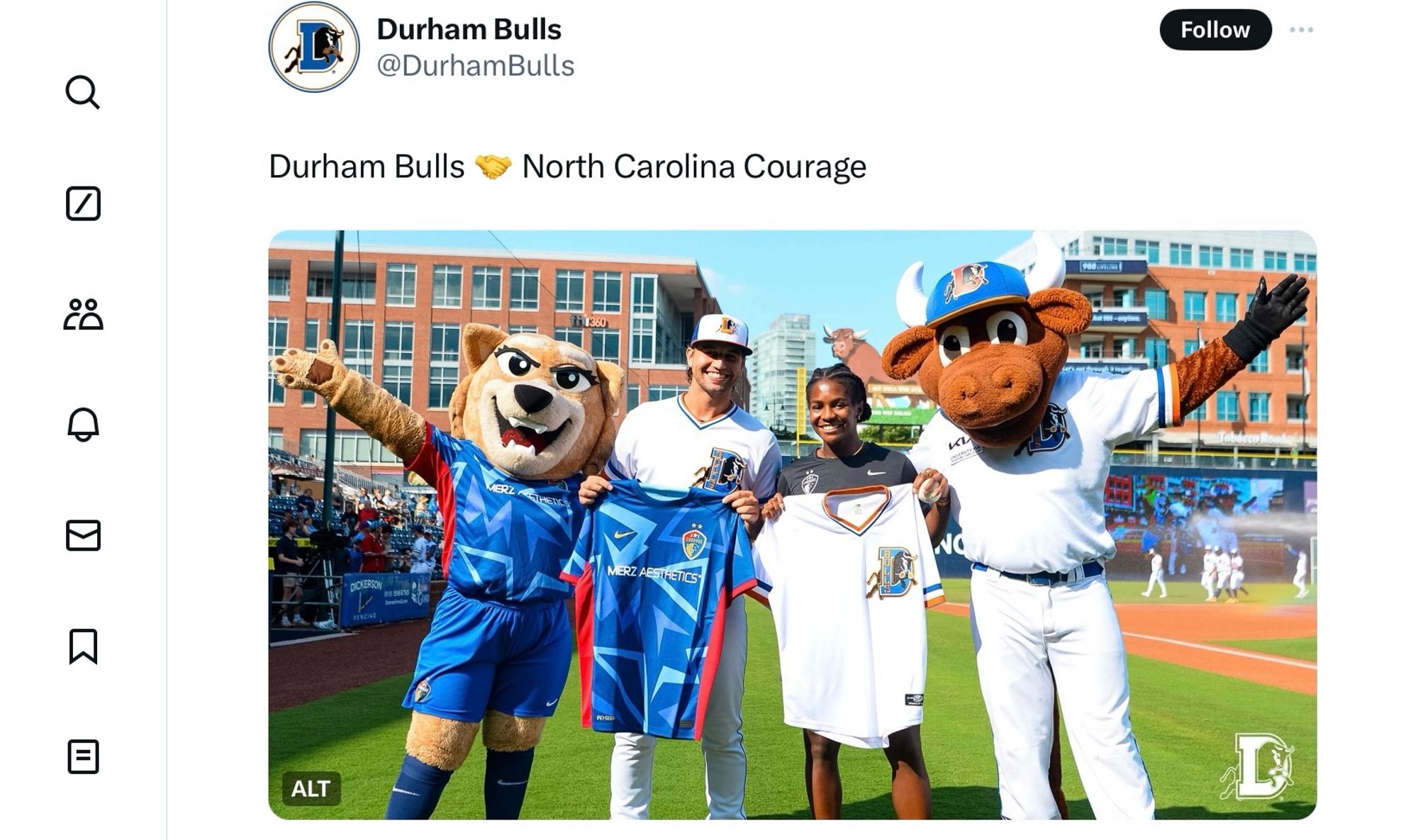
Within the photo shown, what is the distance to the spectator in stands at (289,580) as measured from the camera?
9336 mm

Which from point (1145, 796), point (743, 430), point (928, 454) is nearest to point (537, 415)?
point (743, 430)

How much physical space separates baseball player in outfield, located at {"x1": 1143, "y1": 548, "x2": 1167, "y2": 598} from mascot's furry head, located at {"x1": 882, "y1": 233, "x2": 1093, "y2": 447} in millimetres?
18708

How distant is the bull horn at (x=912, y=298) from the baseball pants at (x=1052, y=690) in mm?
1008

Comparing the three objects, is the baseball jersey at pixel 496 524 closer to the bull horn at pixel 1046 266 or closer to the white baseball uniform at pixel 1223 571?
the bull horn at pixel 1046 266

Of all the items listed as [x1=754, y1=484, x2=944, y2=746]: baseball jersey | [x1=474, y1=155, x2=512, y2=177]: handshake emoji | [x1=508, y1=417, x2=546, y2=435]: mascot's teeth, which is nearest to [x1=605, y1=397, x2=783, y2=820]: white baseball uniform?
[x1=754, y1=484, x2=944, y2=746]: baseball jersey

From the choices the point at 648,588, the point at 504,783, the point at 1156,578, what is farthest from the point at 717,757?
the point at 1156,578

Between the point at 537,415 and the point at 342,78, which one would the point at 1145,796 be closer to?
the point at 537,415

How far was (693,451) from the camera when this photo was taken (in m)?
3.83

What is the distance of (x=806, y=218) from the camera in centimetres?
366

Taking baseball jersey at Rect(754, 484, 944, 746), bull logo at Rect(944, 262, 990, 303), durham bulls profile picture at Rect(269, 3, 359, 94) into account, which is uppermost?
durham bulls profile picture at Rect(269, 3, 359, 94)

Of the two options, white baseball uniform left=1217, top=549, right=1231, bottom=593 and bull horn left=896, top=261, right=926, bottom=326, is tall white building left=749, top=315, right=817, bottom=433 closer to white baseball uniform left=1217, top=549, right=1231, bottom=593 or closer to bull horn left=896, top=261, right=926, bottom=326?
bull horn left=896, top=261, right=926, bottom=326

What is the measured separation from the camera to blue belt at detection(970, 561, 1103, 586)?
11.2ft

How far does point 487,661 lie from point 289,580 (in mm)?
6660

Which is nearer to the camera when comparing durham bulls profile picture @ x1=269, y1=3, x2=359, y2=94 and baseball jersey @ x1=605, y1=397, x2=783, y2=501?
durham bulls profile picture @ x1=269, y1=3, x2=359, y2=94
